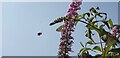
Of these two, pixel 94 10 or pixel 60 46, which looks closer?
pixel 60 46

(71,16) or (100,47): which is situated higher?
(71,16)

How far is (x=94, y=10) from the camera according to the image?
660mm

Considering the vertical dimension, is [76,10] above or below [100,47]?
above

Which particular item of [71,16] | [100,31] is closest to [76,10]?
[71,16]

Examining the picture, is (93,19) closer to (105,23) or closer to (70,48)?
(105,23)

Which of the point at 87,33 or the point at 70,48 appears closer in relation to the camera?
the point at 70,48

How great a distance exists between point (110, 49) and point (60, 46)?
5.6 inches

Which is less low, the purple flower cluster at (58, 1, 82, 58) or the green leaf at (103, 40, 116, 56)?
the purple flower cluster at (58, 1, 82, 58)

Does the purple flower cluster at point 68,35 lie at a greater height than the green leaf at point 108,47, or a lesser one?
greater

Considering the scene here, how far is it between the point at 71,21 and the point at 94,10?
211mm

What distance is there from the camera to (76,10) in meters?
0.45

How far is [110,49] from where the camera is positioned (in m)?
0.55

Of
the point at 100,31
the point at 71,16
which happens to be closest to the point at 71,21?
the point at 71,16

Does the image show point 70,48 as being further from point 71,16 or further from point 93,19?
point 93,19
